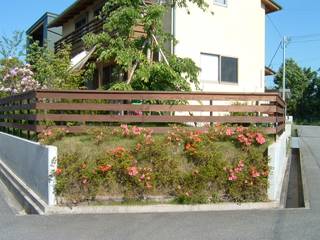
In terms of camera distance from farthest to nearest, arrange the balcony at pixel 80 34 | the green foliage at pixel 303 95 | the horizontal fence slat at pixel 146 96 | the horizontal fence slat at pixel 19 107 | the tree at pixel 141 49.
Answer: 1. the green foliage at pixel 303 95
2. the balcony at pixel 80 34
3. the tree at pixel 141 49
4. the horizontal fence slat at pixel 19 107
5. the horizontal fence slat at pixel 146 96

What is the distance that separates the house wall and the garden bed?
29.1 ft

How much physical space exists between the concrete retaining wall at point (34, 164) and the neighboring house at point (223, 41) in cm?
710

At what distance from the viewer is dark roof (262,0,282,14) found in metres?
22.4

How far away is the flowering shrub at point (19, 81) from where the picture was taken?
1906cm

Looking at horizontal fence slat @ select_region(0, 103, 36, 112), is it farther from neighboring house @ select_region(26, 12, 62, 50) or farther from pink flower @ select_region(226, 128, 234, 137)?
neighboring house @ select_region(26, 12, 62, 50)

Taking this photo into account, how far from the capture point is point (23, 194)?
995cm

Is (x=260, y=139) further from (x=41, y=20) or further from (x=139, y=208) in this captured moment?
(x=41, y=20)

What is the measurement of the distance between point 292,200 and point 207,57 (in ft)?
32.6

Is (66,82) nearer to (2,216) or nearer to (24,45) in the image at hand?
(2,216)

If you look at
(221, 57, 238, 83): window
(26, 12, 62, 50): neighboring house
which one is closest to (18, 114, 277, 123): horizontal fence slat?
(221, 57, 238, 83): window

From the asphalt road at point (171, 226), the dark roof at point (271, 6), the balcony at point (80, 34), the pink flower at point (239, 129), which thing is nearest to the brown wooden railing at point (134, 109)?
the pink flower at point (239, 129)

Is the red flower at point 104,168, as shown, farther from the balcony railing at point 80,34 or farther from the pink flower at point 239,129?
the balcony railing at point 80,34

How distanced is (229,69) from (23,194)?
11.7 metres

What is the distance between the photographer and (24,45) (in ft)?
84.9
